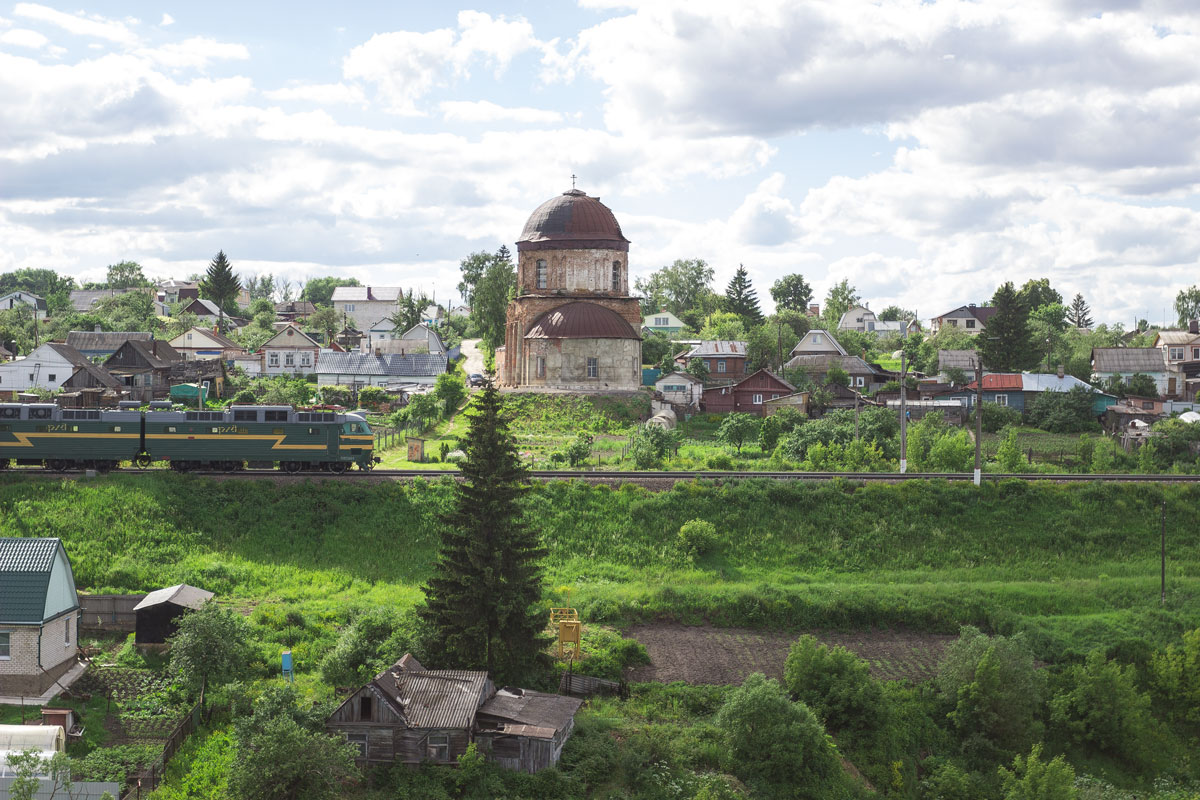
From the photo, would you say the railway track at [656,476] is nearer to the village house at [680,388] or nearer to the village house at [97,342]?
the village house at [680,388]

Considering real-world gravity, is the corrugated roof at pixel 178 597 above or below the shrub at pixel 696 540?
below

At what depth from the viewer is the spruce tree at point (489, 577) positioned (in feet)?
89.1

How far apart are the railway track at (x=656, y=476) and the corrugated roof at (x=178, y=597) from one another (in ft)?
33.9

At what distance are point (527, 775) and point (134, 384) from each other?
54.3m

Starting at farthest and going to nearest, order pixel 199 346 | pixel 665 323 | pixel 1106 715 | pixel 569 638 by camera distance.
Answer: pixel 665 323 → pixel 199 346 → pixel 569 638 → pixel 1106 715

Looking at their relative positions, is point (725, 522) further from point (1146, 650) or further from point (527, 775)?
point (527, 775)

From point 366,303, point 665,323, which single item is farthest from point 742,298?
point 366,303

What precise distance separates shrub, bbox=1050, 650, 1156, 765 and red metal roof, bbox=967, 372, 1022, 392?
42.0m

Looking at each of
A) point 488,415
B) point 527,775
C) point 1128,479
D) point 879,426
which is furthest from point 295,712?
point 879,426

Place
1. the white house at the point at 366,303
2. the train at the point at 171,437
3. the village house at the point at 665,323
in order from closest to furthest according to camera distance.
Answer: the train at the point at 171,437
the village house at the point at 665,323
the white house at the point at 366,303

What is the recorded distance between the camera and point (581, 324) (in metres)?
64.7

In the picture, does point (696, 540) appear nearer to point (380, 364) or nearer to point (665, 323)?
point (380, 364)

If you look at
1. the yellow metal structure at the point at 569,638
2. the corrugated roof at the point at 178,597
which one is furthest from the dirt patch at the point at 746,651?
the corrugated roof at the point at 178,597

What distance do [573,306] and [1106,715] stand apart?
4297cm
